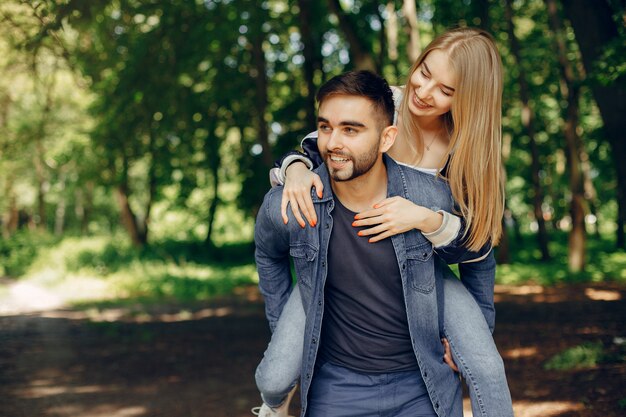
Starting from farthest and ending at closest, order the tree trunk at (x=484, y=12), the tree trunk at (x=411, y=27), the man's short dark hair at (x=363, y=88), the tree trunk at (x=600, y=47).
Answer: the tree trunk at (x=484, y=12), the tree trunk at (x=411, y=27), the tree trunk at (x=600, y=47), the man's short dark hair at (x=363, y=88)

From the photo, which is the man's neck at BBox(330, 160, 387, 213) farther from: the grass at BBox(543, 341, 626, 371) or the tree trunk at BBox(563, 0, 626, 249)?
the grass at BBox(543, 341, 626, 371)

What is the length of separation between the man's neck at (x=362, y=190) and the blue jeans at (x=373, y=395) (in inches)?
28.7

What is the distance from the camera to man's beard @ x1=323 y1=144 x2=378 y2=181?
2746mm

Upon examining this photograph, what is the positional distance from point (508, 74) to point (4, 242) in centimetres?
1965

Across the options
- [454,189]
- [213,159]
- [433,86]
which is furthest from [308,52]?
[454,189]

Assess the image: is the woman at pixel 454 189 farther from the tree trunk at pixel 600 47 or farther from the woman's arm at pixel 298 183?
the tree trunk at pixel 600 47

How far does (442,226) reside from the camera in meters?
2.82

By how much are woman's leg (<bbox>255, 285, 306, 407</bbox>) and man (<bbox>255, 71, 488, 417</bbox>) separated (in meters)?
0.13

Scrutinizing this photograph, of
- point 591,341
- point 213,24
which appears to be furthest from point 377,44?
point 591,341

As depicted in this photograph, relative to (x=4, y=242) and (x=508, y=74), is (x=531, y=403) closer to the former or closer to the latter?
(x=508, y=74)

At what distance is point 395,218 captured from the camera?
9.12 feet

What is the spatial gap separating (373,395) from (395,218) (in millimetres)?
764

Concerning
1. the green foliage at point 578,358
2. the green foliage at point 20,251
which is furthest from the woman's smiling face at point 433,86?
the green foliage at point 20,251

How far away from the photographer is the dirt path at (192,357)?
6.52 meters
